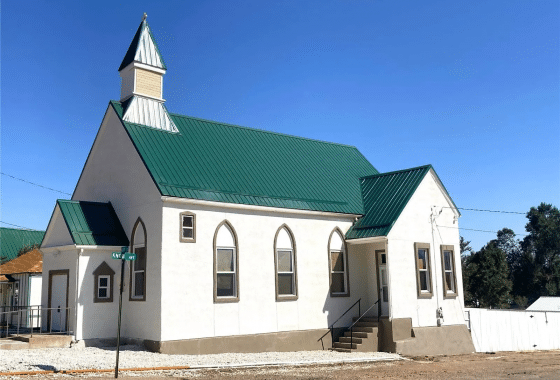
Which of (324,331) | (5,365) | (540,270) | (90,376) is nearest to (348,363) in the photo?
(324,331)

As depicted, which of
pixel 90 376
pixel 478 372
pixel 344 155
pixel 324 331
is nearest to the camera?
pixel 90 376

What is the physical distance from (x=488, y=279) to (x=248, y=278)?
4956cm

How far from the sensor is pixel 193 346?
744 inches

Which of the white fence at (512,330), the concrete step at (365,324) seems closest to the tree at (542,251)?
the white fence at (512,330)

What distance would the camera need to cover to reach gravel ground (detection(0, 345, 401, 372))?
14992 mm

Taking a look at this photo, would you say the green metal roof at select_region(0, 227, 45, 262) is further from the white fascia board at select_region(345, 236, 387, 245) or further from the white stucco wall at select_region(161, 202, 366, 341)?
the white fascia board at select_region(345, 236, 387, 245)

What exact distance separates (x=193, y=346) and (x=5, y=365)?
6153 millimetres

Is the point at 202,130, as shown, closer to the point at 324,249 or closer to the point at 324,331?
the point at 324,249

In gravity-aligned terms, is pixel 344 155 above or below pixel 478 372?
above

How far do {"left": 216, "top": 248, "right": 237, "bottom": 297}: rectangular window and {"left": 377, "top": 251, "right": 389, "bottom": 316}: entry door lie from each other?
703cm

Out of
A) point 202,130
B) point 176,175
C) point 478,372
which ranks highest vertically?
point 202,130

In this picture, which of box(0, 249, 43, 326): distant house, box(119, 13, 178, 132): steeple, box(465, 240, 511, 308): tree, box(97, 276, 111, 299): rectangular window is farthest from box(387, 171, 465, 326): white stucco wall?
box(465, 240, 511, 308): tree

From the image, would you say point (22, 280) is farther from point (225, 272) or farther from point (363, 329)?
point (363, 329)

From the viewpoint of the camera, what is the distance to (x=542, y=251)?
83375 millimetres
